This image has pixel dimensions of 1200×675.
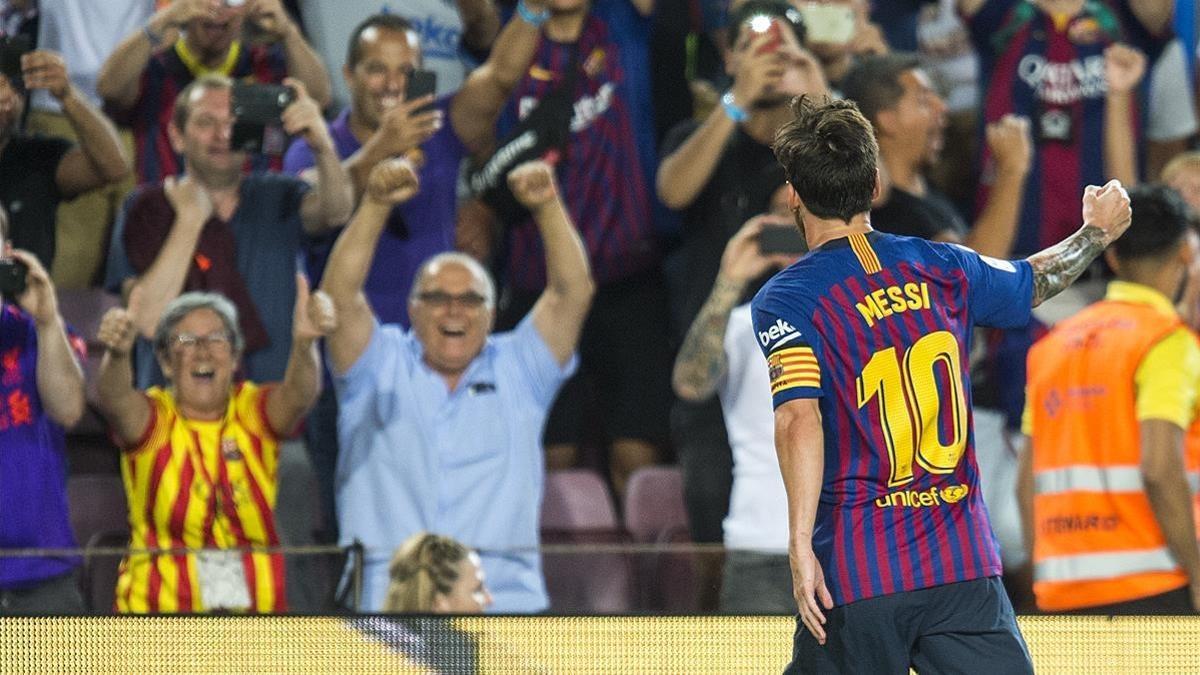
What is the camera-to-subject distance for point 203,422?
6336 mm

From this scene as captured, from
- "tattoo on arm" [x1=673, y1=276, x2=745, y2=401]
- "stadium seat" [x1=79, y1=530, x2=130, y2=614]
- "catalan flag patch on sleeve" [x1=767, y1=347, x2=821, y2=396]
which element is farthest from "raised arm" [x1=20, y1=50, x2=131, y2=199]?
"catalan flag patch on sleeve" [x1=767, y1=347, x2=821, y2=396]

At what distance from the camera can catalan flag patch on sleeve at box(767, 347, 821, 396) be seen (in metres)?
3.65

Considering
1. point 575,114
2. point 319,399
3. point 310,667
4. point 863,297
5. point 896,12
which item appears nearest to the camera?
point 863,297

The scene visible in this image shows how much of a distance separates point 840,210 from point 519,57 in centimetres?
398

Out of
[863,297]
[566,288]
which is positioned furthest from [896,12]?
[863,297]

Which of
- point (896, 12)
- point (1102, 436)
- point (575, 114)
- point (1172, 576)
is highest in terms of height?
point (896, 12)

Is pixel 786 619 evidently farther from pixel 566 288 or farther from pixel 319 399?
pixel 319 399

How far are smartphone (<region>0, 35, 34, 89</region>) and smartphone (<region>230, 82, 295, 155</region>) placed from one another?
0.85 meters

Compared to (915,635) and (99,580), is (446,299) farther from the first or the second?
(915,635)

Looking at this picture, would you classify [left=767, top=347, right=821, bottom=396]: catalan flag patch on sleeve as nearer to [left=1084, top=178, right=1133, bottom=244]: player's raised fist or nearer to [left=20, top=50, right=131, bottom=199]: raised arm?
[left=1084, top=178, right=1133, bottom=244]: player's raised fist

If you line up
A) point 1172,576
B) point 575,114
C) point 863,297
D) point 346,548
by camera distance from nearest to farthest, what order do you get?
point 863,297 → point 346,548 → point 1172,576 → point 575,114

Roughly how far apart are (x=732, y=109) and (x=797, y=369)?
3.52m

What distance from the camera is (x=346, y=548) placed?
514 cm

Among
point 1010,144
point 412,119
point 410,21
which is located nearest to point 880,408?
point 412,119
